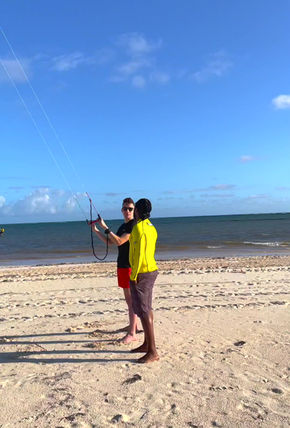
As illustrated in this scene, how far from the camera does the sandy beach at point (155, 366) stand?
309cm

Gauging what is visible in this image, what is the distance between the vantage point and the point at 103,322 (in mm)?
5984

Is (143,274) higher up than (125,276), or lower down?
higher up

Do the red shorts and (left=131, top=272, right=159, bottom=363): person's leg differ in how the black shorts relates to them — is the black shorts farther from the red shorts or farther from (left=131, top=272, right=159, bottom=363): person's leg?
the red shorts

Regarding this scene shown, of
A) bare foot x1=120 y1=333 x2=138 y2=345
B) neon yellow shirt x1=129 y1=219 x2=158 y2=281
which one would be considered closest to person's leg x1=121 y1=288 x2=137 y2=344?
bare foot x1=120 y1=333 x2=138 y2=345

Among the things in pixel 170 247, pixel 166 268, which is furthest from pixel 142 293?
pixel 170 247

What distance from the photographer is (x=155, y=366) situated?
13.4 feet

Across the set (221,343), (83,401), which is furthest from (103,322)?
(83,401)

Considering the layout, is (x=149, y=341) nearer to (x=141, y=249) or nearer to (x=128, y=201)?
(x=141, y=249)

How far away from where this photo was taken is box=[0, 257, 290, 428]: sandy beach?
10.1ft

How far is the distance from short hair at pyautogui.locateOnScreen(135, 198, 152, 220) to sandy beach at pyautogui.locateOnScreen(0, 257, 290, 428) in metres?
1.72

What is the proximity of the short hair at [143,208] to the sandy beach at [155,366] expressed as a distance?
1.72m

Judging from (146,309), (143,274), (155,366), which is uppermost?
(143,274)

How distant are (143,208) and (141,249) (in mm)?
486

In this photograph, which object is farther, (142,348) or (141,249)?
(142,348)
